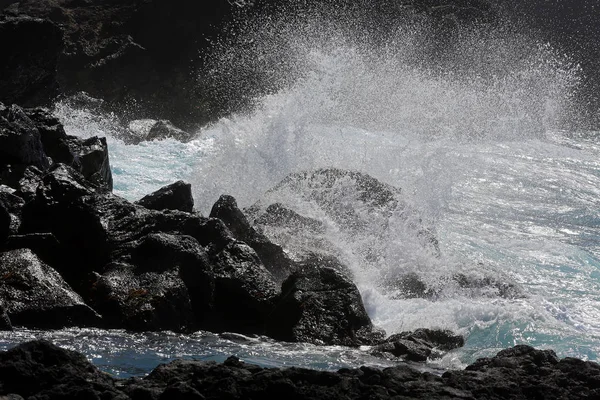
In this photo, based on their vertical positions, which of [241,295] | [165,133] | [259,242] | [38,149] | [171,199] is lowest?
[241,295]

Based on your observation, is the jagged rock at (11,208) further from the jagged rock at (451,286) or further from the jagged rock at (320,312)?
the jagged rock at (451,286)

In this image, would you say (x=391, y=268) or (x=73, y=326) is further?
(x=391, y=268)

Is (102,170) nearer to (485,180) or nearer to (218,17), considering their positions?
(485,180)

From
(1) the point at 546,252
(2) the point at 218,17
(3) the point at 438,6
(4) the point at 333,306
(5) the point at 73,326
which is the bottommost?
(5) the point at 73,326

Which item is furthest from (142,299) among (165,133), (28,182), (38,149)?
(165,133)

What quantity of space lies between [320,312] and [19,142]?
204 inches

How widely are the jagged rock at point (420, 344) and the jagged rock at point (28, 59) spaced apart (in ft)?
50.9

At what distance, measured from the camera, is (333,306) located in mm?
9945

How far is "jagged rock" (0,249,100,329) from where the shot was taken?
27.9 feet

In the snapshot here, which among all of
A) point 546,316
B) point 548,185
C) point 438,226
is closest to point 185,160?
point 438,226

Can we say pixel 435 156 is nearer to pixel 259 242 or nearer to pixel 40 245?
pixel 259 242

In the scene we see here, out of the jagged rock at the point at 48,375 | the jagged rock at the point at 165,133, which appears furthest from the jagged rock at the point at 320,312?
the jagged rock at the point at 165,133

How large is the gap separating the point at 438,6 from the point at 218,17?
12.3 m

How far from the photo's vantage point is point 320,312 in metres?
9.83
